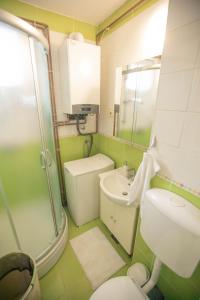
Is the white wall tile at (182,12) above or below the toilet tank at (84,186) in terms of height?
above

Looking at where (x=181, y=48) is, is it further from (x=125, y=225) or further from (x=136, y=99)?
(x=125, y=225)

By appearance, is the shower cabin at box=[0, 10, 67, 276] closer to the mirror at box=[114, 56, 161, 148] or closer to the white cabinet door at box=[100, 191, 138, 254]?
the white cabinet door at box=[100, 191, 138, 254]

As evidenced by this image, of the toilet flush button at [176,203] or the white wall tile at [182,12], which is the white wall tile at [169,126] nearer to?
the toilet flush button at [176,203]

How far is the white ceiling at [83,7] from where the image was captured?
1386 mm

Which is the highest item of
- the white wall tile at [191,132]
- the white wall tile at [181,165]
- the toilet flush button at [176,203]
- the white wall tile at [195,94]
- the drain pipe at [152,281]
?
the white wall tile at [195,94]

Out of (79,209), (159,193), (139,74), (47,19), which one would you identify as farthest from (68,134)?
(159,193)

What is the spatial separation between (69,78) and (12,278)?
1.79 m

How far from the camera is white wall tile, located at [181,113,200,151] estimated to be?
0.78 m

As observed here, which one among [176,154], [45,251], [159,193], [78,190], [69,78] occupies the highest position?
[69,78]

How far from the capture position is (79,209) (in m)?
1.80

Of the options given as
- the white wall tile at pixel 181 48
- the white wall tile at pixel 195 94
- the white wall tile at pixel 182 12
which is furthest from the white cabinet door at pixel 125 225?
the white wall tile at pixel 182 12

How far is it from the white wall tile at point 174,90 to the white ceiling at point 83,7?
1.13m

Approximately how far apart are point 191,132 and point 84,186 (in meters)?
1.27

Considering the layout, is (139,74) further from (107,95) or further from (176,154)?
(176,154)
